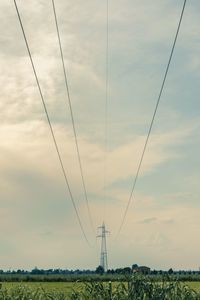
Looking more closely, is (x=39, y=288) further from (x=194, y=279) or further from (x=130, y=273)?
(x=194, y=279)

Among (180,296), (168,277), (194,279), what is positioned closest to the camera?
(180,296)

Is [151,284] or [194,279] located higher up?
[194,279]

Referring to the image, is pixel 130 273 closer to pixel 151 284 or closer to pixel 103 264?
pixel 151 284

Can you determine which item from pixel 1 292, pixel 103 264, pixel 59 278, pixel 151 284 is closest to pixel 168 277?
pixel 151 284

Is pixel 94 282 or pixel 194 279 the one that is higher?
pixel 194 279

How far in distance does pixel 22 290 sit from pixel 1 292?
0.80 metres

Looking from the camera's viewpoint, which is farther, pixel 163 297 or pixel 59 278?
pixel 59 278

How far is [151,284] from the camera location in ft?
40.1

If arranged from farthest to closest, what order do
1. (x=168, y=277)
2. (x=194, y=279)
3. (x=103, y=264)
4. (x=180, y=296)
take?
(x=194, y=279) < (x=103, y=264) < (x=168, y=277) < (x=180, y=296)

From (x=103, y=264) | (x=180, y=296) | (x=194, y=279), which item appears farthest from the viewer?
(x=194, y=279)

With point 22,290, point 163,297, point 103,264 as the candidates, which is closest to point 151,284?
point 163,297

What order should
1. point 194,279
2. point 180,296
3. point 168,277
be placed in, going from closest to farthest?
point 180,296 → point 168,277 → point 194,279

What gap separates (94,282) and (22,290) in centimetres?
191

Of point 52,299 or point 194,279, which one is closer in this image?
point 52,299
